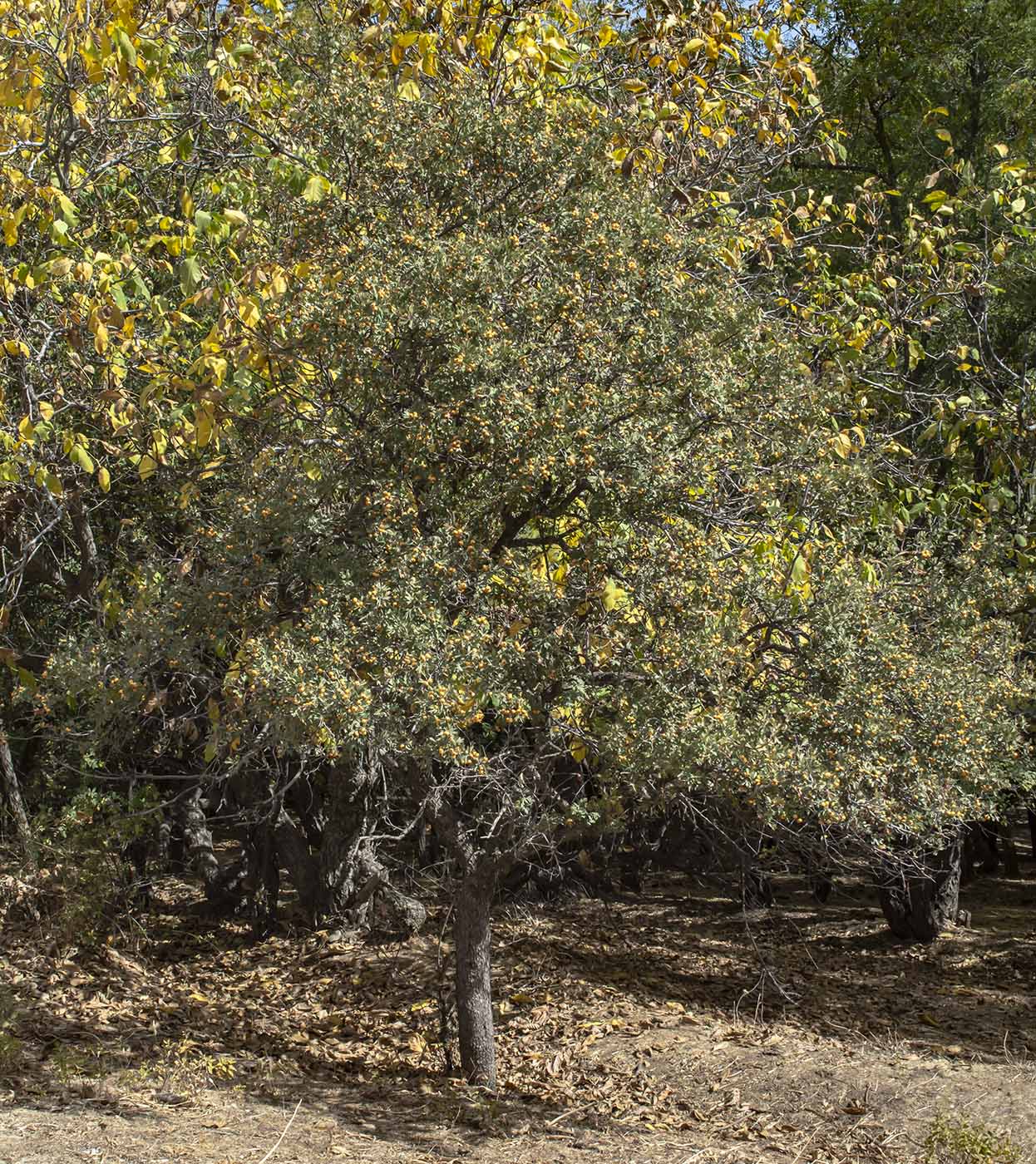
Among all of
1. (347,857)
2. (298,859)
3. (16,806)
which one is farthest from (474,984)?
(16,806)

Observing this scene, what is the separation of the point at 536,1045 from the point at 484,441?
5.74 meters

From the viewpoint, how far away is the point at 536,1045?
9797mm

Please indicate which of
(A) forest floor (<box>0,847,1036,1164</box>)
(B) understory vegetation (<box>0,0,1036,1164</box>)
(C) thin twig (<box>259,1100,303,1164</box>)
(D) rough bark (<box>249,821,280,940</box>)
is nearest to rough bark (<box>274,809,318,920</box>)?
(D) rough bark (<box>249,821,280,940</box>)

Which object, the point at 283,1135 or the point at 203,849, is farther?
the point at 203,849

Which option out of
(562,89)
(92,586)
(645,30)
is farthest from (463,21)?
(92,586)

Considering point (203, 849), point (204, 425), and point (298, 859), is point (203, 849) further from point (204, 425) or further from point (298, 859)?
point (204, 425)

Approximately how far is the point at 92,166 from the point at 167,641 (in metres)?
3.66

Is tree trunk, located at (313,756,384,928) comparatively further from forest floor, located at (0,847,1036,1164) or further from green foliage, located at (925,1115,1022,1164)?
green foliage, located at (925,1115,1022,1164)

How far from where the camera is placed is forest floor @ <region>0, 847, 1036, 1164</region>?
7270 millimetres

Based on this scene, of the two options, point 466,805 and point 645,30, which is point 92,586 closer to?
point 466,805

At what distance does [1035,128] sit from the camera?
9750mm

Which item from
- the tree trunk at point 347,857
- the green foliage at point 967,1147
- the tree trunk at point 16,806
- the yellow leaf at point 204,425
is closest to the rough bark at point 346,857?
the tree trunk at point 347,857

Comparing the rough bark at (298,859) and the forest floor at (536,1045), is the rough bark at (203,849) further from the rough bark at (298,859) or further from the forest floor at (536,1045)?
the rough bark at (298,859)

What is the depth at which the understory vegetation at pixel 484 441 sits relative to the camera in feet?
19.8
